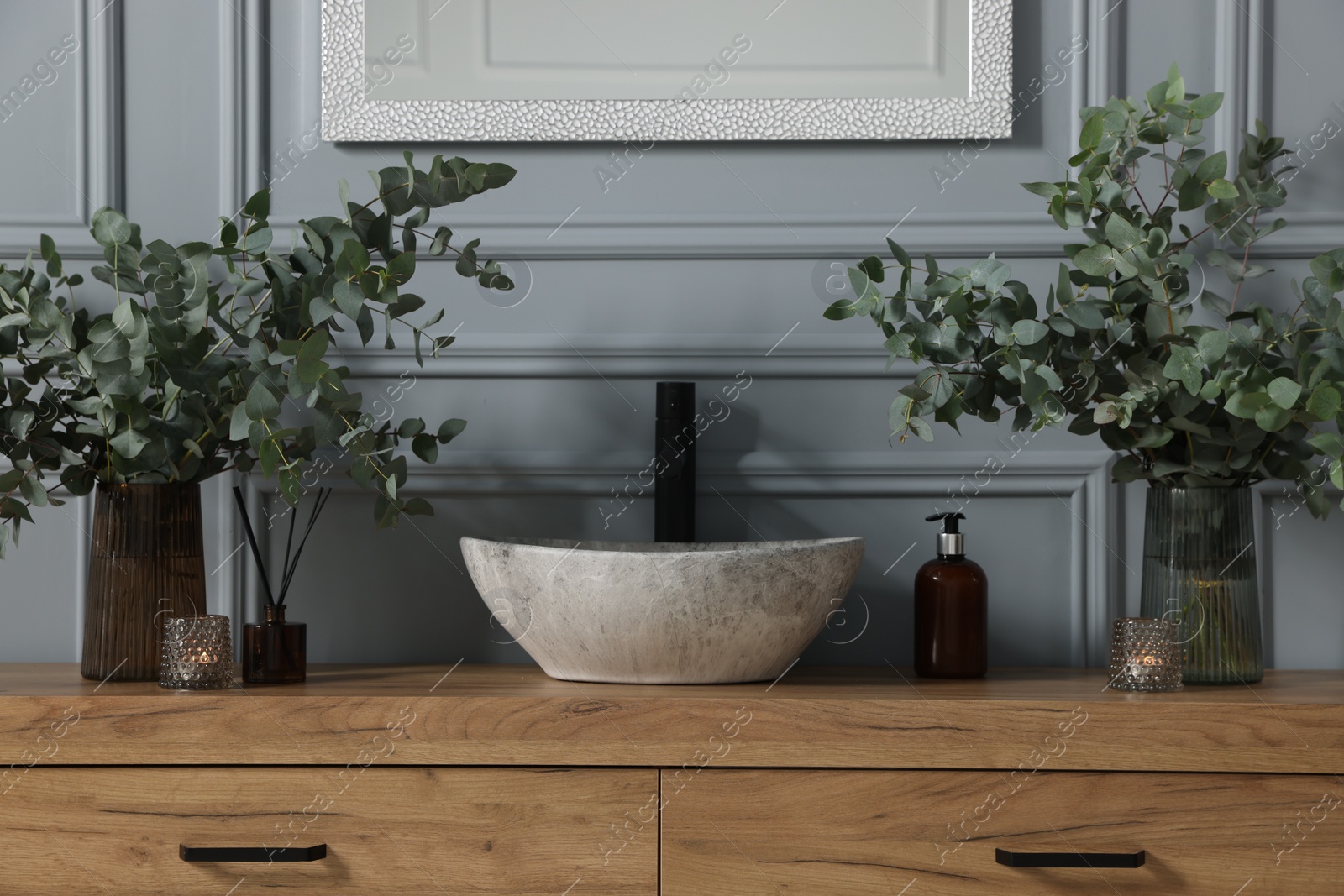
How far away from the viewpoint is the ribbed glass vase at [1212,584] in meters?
0.84

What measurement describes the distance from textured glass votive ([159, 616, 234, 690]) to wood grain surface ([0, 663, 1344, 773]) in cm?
3

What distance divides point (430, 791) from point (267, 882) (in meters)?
0.14

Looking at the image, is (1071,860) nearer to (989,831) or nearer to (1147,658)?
(989,831)

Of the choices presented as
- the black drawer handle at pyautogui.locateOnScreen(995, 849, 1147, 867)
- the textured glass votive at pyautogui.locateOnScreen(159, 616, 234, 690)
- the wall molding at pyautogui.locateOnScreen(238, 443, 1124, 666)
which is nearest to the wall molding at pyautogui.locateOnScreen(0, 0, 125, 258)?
the wall molding at pyautogui.locateOnScreen(238, 443, 1124, 666)

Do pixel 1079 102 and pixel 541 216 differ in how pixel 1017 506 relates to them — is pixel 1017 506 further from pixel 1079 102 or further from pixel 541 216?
pixel 541 216

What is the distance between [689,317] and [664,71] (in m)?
0.26

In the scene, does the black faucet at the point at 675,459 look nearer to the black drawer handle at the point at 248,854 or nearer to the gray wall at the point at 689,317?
the gray wall at the point at 689,317

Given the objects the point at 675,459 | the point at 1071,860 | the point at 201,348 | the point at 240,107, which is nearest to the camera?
the point at 1071,860

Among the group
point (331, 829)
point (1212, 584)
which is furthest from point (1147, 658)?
point (331, 829)

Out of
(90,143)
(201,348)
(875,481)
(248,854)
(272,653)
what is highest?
(90,143)

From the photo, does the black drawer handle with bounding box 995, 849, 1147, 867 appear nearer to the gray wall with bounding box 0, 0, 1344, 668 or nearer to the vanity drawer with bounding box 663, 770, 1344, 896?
the vanity drawer with bounding box 663, 770, 1344, 896

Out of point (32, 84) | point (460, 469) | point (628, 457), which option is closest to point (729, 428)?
point (628, 457)

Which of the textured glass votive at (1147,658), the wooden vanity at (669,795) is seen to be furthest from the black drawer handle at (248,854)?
the textured glass votive at (1147,658)

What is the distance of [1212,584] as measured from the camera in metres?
0.85
